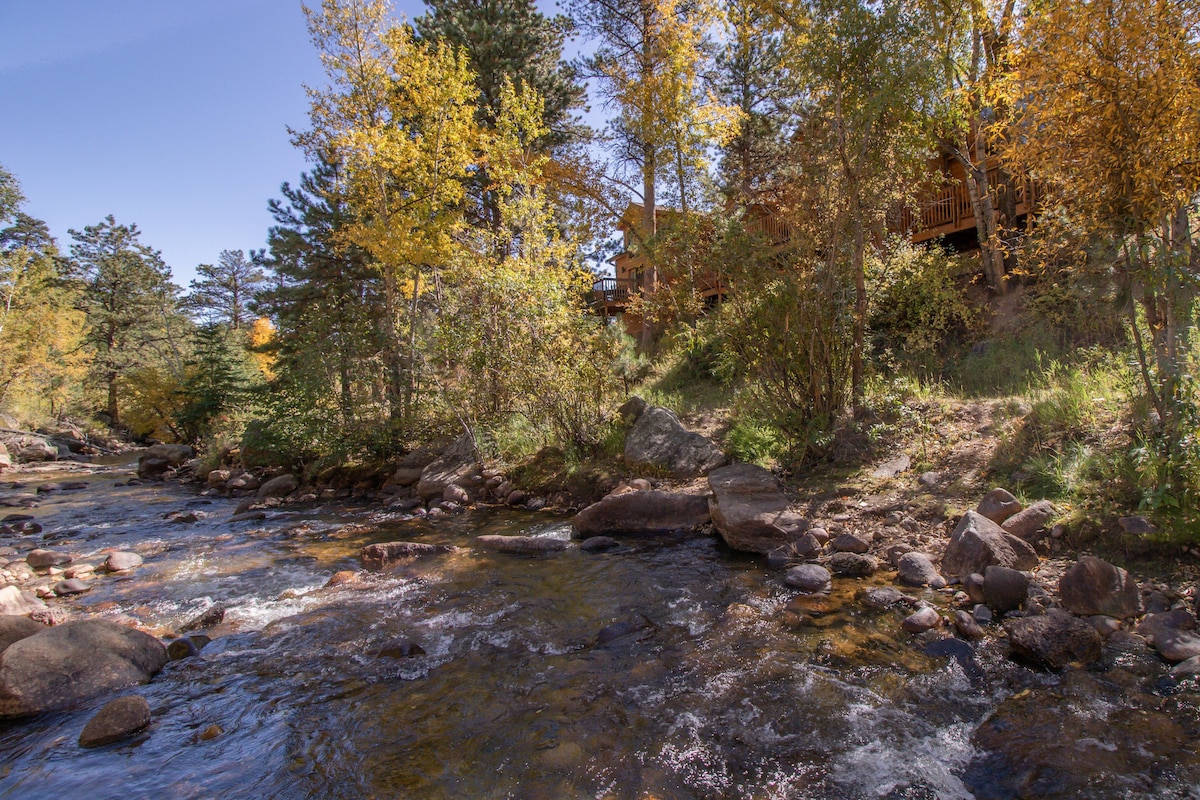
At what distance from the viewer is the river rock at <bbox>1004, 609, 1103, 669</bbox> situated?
3.50 m

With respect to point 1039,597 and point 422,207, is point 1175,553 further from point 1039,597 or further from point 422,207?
point 422,207

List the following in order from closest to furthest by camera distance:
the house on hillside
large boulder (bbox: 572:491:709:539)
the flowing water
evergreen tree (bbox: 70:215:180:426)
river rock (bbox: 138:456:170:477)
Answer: the flowing water
large boulder (bbox: 572:491:709:539)
the house on hillside
river rock (bbox: 138:456:170:477)
evergreen tree (bbox: 70:215:180:426)

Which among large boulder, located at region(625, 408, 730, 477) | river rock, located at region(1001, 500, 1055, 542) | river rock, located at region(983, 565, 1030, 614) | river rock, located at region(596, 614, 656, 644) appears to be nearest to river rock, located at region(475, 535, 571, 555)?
large boulder, located at region(625, 408, 730, 477)

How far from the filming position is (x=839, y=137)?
7.16m

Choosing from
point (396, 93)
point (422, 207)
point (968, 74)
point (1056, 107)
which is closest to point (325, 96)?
point (396, 93)

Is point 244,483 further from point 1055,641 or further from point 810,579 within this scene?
point 1055,641

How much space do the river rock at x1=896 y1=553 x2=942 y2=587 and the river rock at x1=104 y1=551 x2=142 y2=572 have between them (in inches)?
335

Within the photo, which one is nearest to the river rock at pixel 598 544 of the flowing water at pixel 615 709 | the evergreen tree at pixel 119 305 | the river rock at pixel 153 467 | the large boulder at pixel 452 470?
the flowing water at pixel 615 709

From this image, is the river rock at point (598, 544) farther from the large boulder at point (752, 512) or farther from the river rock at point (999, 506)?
the river rock at point (999, 506)

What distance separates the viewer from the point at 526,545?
23.1ft

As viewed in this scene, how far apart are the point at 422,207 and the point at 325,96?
3539 millimetres

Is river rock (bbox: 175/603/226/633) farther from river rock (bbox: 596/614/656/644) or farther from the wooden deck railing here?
the wooden deck railing

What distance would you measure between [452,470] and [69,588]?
556 cm

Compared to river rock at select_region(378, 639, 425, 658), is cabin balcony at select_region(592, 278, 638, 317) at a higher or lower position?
higher
